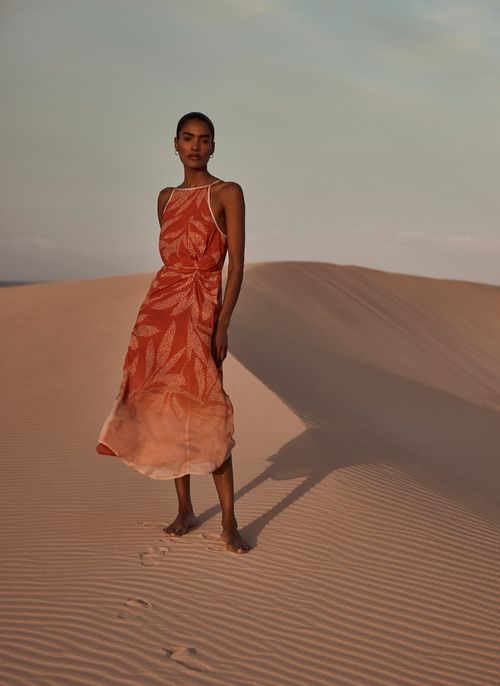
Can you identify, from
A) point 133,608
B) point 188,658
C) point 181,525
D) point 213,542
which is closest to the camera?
point 188,658

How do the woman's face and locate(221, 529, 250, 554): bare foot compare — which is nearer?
the woman's face

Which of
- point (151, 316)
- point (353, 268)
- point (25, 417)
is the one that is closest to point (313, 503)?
point (151, 316)

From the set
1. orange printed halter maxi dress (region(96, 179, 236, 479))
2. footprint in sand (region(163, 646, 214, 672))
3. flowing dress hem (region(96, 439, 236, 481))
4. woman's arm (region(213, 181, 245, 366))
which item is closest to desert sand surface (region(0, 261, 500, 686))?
footprint in sand (region(163, 646, 214, 672))

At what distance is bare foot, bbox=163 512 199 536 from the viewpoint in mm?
5258

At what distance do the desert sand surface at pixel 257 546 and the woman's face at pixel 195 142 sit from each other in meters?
2.32

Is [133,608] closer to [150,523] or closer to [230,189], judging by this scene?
[150,523]

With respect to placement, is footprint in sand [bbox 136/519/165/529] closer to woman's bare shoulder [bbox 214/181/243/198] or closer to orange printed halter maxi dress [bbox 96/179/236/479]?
orange printed halter maxi dress [bbox 96/179/236/479]

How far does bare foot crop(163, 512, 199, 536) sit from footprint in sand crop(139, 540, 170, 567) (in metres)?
0.13

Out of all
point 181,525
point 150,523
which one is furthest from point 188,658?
point 150,523

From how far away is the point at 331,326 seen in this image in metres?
20.9

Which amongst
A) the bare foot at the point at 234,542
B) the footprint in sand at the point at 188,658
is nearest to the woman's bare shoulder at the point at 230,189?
the bare foot at the point at 234,542

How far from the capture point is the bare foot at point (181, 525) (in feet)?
17.3

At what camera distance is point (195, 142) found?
4773 millimetres

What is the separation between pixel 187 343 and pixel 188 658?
5.91 ft
